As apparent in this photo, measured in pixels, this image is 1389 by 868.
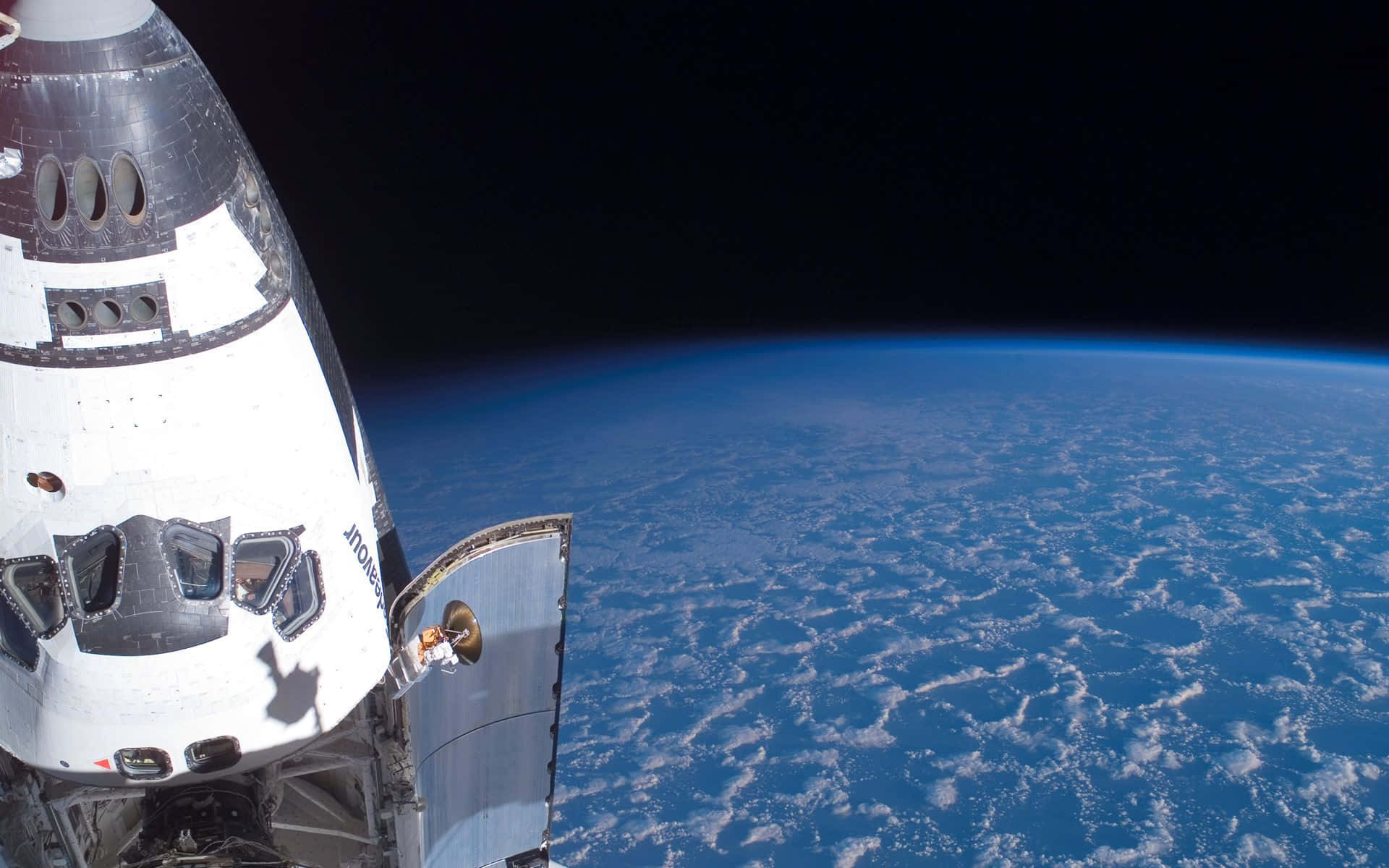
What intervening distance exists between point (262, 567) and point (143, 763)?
3.78ft

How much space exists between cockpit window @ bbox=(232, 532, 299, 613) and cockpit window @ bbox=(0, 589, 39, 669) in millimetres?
994

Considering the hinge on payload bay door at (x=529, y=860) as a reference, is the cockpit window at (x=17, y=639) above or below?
above

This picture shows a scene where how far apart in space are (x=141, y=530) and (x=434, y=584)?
178 cm

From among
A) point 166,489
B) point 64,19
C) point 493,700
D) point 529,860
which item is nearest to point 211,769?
point 166,489

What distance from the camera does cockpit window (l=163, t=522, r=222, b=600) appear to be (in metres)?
5.40

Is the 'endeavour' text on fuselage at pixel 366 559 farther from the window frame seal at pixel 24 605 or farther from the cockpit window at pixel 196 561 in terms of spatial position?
the window frame seal at pixel 24 605

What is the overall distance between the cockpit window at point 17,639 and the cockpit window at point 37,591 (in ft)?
0.26

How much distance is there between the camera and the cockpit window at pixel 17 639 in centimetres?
545

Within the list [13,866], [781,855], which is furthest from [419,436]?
[13,866]

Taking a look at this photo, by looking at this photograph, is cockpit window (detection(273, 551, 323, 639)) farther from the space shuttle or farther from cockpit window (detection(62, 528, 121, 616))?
cockpit window (detection(62, 528, 121, 616))

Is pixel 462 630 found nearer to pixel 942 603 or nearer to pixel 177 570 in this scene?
pixel 177 570

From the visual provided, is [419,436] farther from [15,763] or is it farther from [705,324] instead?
[15,763]

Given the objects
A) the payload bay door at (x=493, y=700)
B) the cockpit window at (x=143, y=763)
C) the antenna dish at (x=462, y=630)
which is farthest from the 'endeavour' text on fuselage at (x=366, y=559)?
the cockpit window at (x=143, y=763)

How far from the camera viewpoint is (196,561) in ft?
18.4
